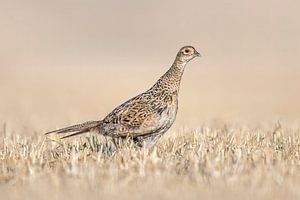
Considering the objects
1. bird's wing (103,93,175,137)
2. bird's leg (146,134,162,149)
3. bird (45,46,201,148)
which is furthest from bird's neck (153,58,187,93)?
bird's leg (146,134,162,149)

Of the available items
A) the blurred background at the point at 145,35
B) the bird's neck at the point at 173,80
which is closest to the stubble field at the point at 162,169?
the bird's neck at the point at 173,80

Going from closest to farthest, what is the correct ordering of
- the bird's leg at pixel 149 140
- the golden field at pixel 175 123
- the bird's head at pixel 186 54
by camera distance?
the golden field at pixel 175 123 → the bird's leg at pixel 149 140 → the bird's head at pixel 186 54

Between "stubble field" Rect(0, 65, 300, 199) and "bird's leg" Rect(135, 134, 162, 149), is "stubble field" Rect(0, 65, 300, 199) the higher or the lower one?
the lower one

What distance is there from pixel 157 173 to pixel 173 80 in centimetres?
253

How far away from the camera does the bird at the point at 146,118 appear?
27.0 ft

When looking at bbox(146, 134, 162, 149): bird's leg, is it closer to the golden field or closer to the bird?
the bird

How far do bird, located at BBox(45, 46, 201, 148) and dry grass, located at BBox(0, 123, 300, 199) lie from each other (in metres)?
0.28

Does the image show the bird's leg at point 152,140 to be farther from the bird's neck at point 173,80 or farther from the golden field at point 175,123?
the bird's neck at point 173,80

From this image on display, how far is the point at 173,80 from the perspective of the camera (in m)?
8.66

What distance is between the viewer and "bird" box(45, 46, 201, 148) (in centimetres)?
824

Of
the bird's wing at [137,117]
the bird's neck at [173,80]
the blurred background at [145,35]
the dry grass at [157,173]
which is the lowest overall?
the dry grass at [157,173]

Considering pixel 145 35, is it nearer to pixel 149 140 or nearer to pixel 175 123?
pixel 175 123

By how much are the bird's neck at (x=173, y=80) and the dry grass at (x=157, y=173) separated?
0.77 m

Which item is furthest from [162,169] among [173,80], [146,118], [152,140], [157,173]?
[173,80]
